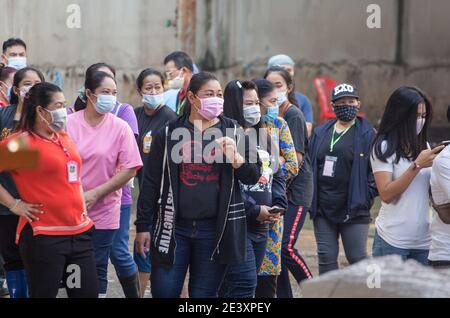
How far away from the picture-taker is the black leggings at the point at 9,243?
6.82m

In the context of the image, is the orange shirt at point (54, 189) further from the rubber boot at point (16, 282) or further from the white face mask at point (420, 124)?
the white face mask at point (420, 124)

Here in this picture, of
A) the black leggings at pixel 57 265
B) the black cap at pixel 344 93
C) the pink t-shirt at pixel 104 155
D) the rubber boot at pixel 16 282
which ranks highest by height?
the black cap at pixel 344 93

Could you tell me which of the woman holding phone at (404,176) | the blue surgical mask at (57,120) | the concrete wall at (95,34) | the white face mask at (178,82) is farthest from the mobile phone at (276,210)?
the concrete wall at (95,34)

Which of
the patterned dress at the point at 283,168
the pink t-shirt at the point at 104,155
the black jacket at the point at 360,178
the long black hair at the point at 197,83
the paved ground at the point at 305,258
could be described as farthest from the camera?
the paved ground at the point at 305,258

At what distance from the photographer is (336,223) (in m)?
7.57

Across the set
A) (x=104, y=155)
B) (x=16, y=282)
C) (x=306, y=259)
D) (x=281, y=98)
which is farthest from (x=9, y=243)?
(x=306, y=259)

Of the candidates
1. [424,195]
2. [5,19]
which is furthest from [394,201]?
[5,19]

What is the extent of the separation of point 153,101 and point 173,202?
2.21 m

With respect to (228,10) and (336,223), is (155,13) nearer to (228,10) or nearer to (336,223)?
(228,10)

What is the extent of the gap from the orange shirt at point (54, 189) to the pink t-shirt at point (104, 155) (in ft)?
2.48

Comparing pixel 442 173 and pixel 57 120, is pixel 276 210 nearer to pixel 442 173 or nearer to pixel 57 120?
pixel 442 173

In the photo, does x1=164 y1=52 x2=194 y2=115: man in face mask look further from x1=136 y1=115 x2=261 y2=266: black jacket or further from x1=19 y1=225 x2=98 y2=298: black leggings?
x1=19 y1=225 x2=98 y2=298: black leggings

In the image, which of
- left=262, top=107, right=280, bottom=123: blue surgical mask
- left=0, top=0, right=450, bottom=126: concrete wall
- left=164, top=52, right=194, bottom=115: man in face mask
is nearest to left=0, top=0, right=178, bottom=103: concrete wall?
left=0, top=0, right=450, bottom=126: concrete wall

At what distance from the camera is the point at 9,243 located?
6852 mm
